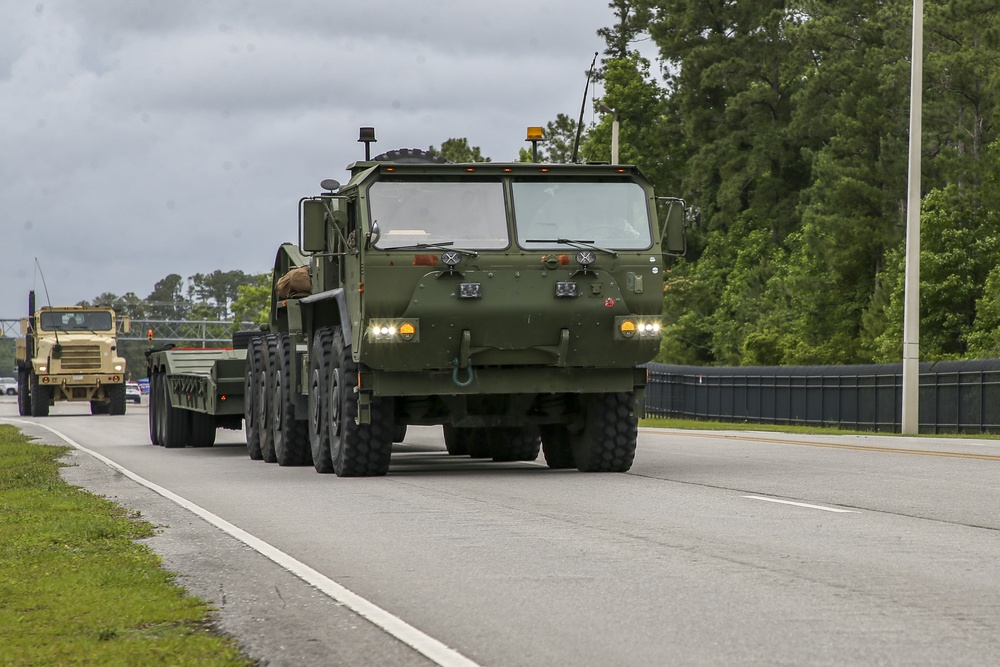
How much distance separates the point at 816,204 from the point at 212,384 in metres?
44.7

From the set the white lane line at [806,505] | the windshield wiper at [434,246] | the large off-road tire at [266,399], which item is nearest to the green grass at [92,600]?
the windshield wiper at [434,246]

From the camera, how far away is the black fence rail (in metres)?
36.9

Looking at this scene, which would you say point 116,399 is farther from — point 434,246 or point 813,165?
point 434,246

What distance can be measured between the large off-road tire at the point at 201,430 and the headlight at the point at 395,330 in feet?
40.7

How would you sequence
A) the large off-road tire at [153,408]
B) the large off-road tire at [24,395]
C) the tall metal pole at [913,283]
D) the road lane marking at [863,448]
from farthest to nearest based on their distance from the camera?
1. the large off-road tire at [24,395]
2. the tall metal pole at [913,283]
3. the large off-road tire at [153,408]
4. the road lane marking at [863,448]

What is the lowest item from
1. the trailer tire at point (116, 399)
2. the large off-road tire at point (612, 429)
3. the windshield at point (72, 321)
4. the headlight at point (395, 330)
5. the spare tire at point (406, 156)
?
the trailer tire at point (116, 399)

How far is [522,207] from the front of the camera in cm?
1712

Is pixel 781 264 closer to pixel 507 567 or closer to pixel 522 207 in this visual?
pixel 522 207

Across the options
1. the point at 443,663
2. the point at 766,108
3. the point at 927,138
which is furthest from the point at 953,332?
the point at 443,663

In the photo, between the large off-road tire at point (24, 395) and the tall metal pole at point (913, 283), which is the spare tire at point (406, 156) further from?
the large off-road tire at point (24, 395)

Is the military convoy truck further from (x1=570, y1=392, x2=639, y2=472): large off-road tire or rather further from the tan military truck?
the tan military truck

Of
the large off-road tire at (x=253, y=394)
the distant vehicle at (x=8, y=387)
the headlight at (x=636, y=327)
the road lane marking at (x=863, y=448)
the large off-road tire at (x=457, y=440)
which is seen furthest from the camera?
the distant vehicle at (x=8, y=387)

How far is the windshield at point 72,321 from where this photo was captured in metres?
→ 53.7

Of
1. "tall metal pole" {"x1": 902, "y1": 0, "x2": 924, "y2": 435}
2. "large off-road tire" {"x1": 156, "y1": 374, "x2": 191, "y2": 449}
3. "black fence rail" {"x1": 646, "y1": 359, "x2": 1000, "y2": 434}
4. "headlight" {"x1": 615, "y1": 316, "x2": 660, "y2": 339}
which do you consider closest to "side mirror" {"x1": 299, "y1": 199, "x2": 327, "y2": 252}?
"headlight" {"x1": 615, "y1": 316, "x2": 660, "y2": 339}
